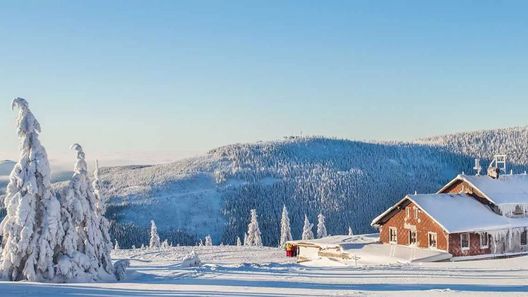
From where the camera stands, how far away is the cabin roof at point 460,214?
4575cm

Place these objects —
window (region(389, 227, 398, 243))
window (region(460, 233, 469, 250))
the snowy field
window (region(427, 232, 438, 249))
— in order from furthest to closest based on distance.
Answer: window (region(389, 227, 398, 243)) < window (region(427, 232, 438, 249)) < window (region(460, 233, 469, 250)) < the snowy field

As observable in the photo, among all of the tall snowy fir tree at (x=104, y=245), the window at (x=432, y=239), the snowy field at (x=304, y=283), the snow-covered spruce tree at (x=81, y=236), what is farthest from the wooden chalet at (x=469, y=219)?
the snow-covered spruce tree at (x=81, y=236)

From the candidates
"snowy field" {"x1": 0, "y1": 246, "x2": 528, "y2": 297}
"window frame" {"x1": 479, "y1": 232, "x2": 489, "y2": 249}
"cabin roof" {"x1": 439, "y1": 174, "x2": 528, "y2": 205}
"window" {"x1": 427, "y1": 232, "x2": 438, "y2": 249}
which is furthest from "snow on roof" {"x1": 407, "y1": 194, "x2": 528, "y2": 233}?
"snowy field" {"x1": 0, "y1": 246, "x2": 528, "y2": 297}

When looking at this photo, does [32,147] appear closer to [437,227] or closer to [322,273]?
[322,273]

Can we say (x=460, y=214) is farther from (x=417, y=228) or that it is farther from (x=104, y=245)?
(x=104, y=245)

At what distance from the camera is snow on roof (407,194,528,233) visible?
150 feet

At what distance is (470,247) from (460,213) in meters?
2.75

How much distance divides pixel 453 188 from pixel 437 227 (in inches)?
332

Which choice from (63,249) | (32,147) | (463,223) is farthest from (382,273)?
(463,223)

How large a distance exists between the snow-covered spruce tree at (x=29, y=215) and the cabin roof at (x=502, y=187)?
34081 mm

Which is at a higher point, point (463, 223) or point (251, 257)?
point (463, 223)

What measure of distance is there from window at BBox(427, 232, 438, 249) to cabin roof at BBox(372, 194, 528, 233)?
1475mm

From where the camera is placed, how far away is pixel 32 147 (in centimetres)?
3009

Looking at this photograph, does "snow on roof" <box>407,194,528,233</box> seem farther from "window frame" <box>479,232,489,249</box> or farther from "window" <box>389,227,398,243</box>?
"window" <box>389,227,398,243</box>
